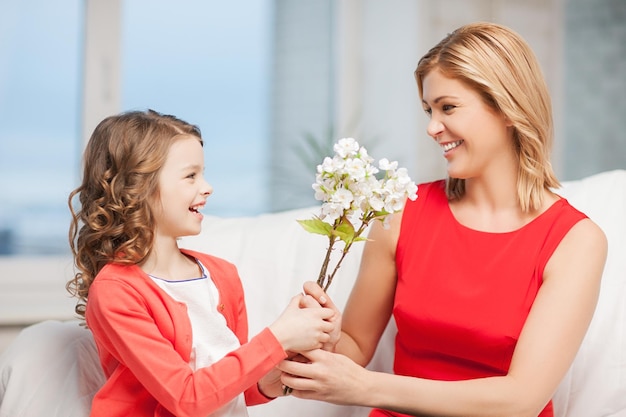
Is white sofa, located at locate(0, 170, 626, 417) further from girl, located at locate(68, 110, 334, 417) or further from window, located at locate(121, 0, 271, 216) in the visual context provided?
window, located at locate(121, 0, 271, 216)

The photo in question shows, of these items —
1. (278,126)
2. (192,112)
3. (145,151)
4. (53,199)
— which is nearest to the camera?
(145,151)

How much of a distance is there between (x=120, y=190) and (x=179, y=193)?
114 mm

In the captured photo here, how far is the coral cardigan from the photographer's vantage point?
52.2 inches

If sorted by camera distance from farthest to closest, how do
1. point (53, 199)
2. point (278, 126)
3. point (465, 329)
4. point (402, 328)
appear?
1. point (278, 126)
2. point (53, 199)
3. point (402, 328)
4. point (465, 329)

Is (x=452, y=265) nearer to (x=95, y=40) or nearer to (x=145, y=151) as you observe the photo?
(x=145, y=151)

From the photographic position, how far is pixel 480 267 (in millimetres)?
1620

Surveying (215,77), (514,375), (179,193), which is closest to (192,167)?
(179,193)

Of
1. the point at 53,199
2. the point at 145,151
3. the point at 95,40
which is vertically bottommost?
the point at 53,199

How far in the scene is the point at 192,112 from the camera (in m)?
3.61

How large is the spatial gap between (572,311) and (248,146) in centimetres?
251

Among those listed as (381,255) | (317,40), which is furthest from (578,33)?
(381,255)

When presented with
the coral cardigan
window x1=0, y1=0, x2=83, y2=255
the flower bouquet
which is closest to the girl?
the coral cardigan

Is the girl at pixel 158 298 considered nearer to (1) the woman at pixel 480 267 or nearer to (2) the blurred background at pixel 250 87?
(1) the woman at pixel 480 267

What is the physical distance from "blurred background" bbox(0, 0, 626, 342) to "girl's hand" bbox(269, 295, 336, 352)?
1.85 metres
